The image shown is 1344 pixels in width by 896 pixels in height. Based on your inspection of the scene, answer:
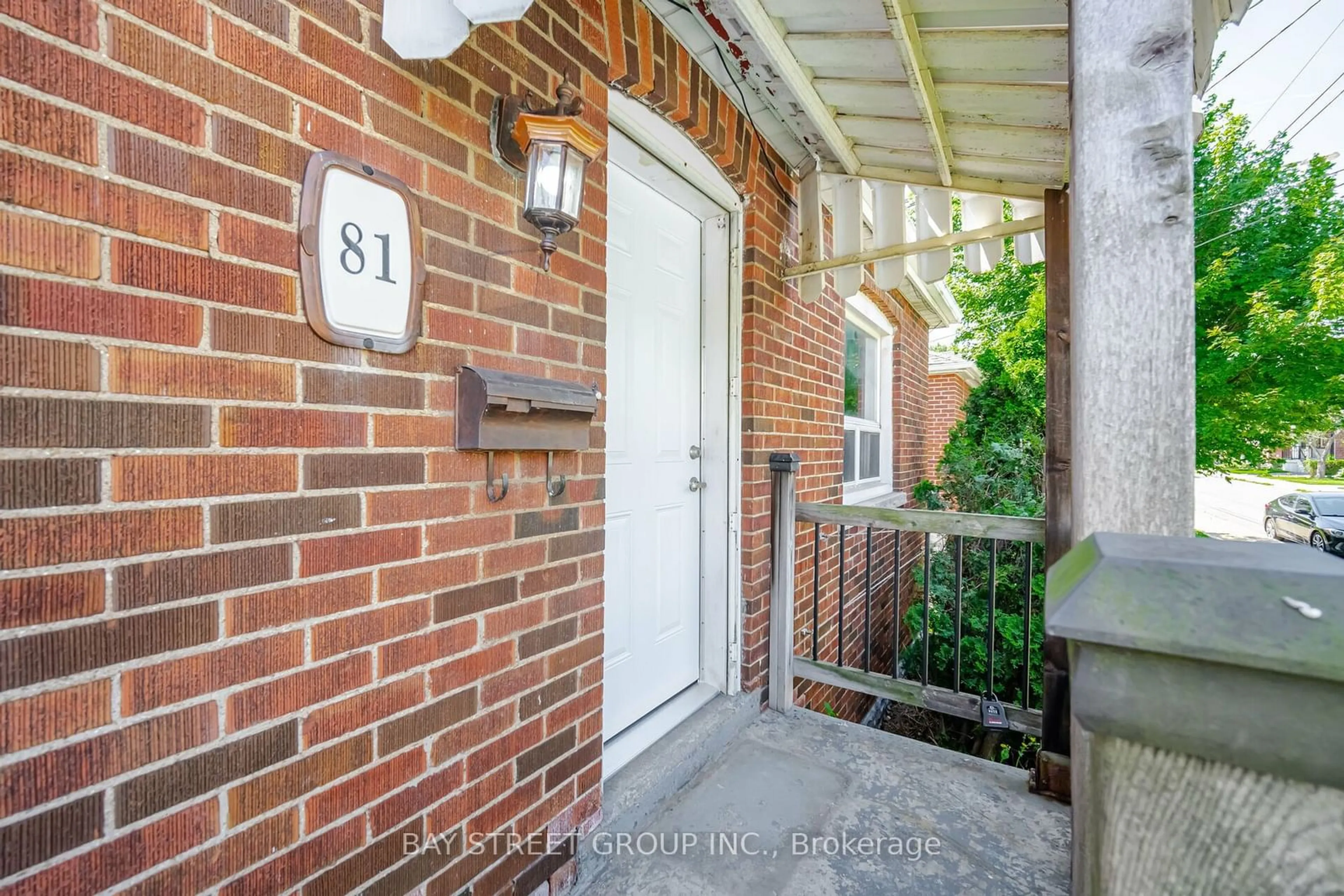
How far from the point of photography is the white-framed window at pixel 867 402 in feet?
15.2

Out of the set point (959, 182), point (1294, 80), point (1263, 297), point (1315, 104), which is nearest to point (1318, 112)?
point (1315, 104)

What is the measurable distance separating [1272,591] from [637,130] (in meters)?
2.10

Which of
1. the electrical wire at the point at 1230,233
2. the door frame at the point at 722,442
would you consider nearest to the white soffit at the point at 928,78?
the door frame at the point at 722,442

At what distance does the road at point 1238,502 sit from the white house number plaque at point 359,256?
1067cm

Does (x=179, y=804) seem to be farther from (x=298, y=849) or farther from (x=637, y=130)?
(x=637, y=130)

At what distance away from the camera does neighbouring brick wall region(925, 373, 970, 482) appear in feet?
25.9

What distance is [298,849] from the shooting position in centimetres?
103

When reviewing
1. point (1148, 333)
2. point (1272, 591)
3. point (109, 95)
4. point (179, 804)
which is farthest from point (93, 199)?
point (1148, 333)

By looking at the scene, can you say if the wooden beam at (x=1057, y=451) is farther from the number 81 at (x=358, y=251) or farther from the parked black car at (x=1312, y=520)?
the parked black car at (x=1312, y=520)

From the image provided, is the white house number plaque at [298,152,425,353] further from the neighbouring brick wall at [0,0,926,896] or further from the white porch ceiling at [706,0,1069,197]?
the white porch ceiling at [706,0,1069,197]

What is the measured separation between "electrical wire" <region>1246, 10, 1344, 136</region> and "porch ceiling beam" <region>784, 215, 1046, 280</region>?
19.0 ft

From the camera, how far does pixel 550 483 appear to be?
4.98ft

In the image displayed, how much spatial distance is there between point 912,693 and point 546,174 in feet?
7.86

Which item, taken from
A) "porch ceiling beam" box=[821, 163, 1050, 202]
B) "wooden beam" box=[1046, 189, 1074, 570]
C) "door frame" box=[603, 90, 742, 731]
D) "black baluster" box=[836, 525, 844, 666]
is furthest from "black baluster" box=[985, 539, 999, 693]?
"porch ceiling beam" box=[821, 163, 1050, 202]
